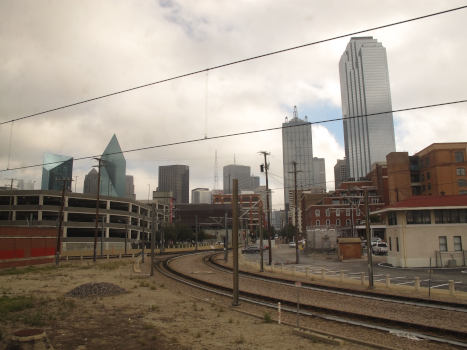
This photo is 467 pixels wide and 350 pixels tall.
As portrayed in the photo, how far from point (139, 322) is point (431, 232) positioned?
105 feet

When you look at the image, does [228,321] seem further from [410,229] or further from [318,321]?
[410,229]

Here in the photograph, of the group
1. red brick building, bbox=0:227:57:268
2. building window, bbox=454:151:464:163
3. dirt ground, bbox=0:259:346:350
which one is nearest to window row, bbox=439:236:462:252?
dirt ground, bbox=0:259:346:350

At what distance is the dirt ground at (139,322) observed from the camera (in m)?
12.2

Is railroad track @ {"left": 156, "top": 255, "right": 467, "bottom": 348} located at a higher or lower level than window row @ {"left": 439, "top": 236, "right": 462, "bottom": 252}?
lower

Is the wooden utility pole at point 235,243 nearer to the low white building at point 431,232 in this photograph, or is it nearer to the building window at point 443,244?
the low white building at point 431,232

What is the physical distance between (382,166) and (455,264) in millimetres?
90170

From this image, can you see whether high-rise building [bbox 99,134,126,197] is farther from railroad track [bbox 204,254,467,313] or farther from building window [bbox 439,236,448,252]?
railroad track [bbox 204,254,467,313]

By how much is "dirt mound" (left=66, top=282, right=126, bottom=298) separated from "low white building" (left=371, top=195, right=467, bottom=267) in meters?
27.3

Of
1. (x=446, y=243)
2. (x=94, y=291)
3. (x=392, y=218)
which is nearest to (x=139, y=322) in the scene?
(x=94, y=291)

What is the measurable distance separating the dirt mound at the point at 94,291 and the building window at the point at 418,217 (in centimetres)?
2802

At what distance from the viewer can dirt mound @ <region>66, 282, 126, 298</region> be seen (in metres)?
21.6

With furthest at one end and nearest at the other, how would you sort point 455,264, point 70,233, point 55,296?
point 70,233 < point 455,264 < point 55,296

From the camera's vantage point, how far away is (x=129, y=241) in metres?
98.2

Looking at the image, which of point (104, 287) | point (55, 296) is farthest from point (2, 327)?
point (104, 287)
